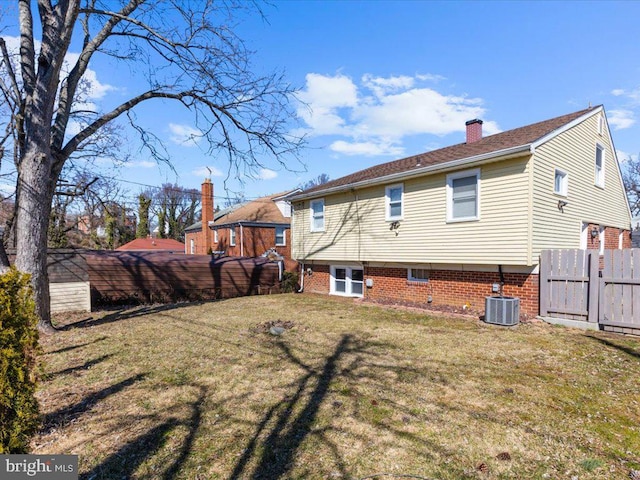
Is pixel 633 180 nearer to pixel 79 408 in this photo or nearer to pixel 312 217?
pixel 312 217

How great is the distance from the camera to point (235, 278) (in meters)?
15.0

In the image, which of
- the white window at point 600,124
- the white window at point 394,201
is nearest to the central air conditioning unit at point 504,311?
the white window at point 394,201

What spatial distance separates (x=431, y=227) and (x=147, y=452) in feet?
30.7

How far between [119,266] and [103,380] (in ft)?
28.2

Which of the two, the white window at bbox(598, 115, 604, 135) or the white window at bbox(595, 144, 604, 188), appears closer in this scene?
the white window at bbox(598, 115, 604, 135)

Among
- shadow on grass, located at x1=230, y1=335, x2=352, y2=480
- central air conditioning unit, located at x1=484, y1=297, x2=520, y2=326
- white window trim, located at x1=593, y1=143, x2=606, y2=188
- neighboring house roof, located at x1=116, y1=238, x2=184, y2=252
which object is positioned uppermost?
white window trim, located at x1=593, y1=143, x2=606, y2=188

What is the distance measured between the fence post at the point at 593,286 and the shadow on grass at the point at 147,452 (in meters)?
8.44

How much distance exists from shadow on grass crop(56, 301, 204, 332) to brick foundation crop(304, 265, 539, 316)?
23.0 ft

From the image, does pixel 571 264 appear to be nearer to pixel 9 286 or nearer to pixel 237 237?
pixel 9 286

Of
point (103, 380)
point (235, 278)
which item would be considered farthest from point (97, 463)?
point (235, 278)

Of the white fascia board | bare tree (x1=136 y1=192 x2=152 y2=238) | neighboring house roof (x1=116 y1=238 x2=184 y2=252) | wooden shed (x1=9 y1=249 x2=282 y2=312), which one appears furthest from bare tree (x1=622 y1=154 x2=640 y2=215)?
bare tree (x1=136 y1=192 x2=152 y2=238)

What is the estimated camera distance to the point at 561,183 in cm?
1012

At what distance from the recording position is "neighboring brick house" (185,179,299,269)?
76.6 feet

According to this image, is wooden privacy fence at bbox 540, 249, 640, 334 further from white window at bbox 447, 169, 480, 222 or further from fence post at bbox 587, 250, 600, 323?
white window at bbox 447, 169, 480, 222
